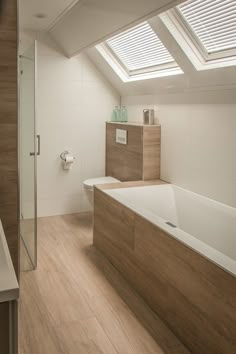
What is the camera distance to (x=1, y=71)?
213 cm

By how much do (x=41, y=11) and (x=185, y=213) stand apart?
229cm

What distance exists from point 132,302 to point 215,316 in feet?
2.87

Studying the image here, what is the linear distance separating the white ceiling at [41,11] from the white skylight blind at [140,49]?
72 cm

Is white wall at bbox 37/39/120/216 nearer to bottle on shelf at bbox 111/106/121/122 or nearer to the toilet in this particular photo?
bottle on shelf at bbox 111/106/121/122

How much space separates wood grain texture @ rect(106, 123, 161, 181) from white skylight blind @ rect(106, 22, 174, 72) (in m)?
Result: 0.69

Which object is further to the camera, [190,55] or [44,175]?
[44,175]

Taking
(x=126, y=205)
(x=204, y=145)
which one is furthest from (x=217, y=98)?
(x=126, y=205)

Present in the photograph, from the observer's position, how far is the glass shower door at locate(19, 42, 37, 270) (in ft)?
9.69

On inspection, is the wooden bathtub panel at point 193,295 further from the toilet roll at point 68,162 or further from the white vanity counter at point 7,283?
the toilet roll at point 68,162

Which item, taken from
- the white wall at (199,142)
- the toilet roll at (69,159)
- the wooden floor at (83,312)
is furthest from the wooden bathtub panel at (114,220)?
the toilet roll at (69,159)

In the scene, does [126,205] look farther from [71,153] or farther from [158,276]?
[71,153]

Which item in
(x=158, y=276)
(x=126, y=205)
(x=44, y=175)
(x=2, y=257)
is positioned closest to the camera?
(x=2, y=257)

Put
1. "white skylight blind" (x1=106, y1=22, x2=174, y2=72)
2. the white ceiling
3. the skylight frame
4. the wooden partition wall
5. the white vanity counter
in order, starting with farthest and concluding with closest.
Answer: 1. "white skylight blind" (x1=106, y1=22, x2=174, y2=72)
2. the white ceiling
3. the skylight frame
4. the wooden partition wall
5. the white vanity counter

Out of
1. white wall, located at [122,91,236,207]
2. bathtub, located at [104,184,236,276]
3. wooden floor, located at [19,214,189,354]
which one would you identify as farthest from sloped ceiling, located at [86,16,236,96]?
wooden floor, located at [19,214,189,354]
